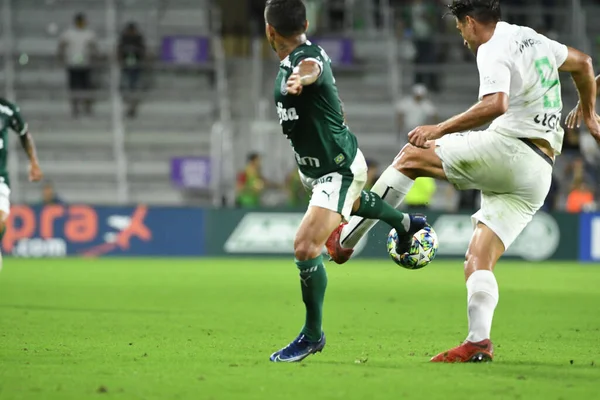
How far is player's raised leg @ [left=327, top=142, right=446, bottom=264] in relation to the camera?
7.75 m

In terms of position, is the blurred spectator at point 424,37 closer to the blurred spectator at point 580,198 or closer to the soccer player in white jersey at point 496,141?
the blurred spectator at point 580,198

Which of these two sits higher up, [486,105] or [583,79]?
[583,79]

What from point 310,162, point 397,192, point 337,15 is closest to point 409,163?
point 397,192

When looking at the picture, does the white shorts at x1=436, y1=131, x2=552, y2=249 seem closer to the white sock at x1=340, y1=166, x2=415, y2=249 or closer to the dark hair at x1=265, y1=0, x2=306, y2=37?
the white sock at x1=340, y1=166, x2=415, y2=249

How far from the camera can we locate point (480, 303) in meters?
7.36

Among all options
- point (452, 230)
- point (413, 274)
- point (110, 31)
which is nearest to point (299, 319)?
point (413, 274)

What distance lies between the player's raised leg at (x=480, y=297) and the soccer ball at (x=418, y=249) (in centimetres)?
57

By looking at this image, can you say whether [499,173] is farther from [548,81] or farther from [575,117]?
[575,117]

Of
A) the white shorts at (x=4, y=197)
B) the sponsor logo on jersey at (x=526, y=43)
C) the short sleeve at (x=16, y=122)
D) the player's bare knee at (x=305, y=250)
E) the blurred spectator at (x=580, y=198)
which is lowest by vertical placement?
the blurred spectator at (x=580, y=198)

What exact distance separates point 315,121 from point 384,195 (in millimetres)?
1030

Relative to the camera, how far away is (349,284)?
16.1 m

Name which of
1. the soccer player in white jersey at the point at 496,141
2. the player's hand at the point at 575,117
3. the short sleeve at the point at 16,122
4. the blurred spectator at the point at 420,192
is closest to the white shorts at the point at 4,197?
the short sleeve at the point at 16,122

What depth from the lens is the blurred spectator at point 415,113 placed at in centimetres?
2411

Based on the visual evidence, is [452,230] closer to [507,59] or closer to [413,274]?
[413,274]
